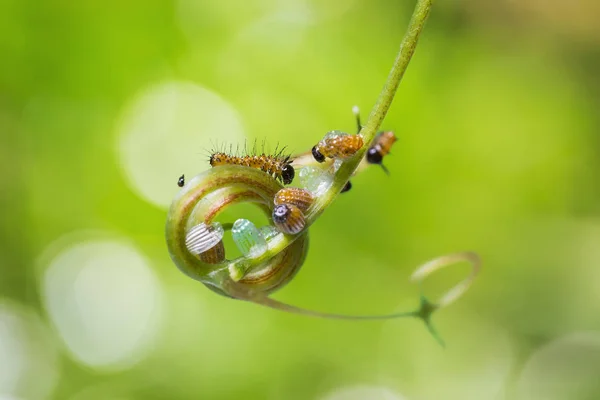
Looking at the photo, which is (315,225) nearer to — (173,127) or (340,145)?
(173,127)

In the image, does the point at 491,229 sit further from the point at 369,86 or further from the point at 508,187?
the point at 369,86

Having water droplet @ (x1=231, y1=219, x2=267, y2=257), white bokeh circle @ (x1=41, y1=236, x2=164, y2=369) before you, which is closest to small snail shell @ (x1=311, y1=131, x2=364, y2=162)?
water droplet @ (x1=231, y1=219, x2=267, y2=257)

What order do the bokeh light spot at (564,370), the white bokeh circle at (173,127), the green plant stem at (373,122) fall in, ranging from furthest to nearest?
the white bokeh circle at (173,127) < the bokeh light spot at (564,370) < the green plant stem at (373,122)

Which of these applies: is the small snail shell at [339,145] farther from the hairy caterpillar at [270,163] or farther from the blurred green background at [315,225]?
the blurred green background at [315,225]

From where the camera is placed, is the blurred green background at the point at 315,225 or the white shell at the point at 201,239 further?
the blurred green background at the point at 315,225

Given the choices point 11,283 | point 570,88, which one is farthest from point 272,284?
point 570,88

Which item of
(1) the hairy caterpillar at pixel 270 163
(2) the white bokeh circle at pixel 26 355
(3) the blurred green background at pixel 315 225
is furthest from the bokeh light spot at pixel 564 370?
(1) the hairy caterpillar at pixel 270 163

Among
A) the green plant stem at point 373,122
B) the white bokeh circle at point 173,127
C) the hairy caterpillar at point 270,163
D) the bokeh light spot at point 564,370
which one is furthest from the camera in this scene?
the white bokeh circle at point 173,127

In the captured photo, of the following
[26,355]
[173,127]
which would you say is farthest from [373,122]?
[26,355]
